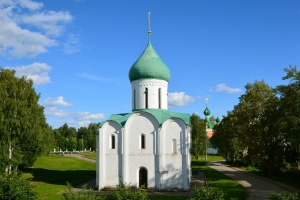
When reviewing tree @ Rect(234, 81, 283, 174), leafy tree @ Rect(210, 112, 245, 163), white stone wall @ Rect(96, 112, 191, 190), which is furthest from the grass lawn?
leafy tree @ Rect(210, 112, 245, 163)

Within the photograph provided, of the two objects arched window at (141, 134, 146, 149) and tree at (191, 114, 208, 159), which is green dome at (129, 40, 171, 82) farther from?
tree at (191, 114, 208, 159)

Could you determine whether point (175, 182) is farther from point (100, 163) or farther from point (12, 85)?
point (12, 85)

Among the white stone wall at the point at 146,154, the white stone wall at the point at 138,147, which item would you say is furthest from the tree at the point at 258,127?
the white stone wall at the point at 138,147

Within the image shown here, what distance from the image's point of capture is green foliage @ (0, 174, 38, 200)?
13.9 metres

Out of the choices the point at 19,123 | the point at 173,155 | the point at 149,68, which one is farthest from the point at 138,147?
the point at 19,123

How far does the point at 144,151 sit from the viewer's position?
906 inches

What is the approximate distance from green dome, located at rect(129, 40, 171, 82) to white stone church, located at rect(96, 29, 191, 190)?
3048 mm

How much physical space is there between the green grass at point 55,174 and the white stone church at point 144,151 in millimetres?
3742

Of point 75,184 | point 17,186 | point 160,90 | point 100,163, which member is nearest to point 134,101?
point 160,90

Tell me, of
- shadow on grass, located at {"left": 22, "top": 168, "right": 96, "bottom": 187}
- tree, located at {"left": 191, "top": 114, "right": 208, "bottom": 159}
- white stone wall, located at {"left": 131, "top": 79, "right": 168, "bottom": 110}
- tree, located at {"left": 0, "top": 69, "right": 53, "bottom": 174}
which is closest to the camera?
white stone wall, located at {"left": 131, "top": 79, "right": 168, "bottom": 110}

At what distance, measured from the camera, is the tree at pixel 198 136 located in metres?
47.5

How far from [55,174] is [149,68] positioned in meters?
16.4

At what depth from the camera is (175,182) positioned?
73.8 feet

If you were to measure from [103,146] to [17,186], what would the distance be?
9712 mm
